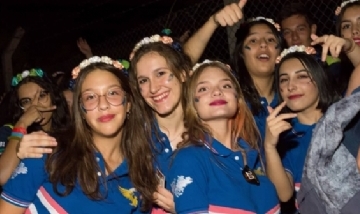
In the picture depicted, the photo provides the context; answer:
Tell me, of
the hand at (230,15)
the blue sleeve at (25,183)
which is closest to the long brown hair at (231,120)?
the hand at (230,15)

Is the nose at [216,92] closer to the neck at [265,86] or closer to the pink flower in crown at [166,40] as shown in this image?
the pink flower in crown at [166,40]

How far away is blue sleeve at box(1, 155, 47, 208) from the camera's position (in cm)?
244

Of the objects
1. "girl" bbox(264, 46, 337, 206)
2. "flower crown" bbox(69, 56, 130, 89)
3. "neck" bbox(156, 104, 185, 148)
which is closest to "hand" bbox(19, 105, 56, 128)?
"flower crown" bbox(69, 56, 130, 89)

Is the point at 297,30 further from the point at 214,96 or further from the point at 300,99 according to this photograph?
the point at 214,96

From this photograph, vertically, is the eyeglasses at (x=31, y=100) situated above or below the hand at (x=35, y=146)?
above

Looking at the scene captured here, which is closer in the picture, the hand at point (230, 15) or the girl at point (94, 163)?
the girl at point (94, 163)

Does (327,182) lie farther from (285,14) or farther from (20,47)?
(20,47)

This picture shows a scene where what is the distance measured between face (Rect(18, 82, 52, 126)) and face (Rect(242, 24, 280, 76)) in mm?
1340

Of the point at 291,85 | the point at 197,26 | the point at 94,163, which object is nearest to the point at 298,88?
the point at 291,85

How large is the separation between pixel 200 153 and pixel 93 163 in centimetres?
53

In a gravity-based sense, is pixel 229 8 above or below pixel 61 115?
above

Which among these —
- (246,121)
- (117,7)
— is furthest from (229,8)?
(117,7)

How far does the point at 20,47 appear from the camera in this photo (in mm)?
8031

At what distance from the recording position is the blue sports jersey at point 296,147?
2.95 meters
